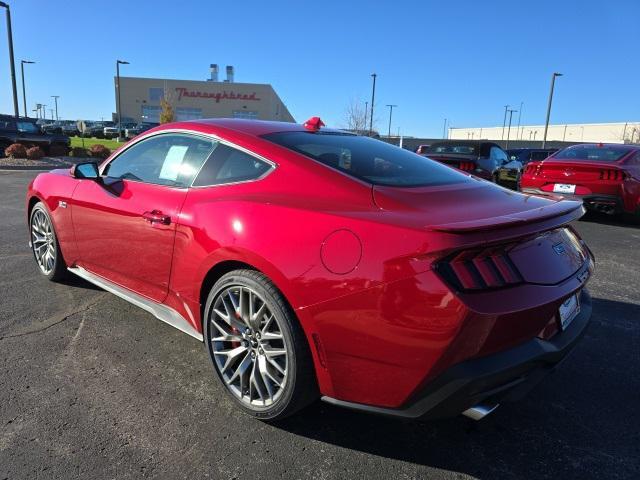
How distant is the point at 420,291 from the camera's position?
188 cm

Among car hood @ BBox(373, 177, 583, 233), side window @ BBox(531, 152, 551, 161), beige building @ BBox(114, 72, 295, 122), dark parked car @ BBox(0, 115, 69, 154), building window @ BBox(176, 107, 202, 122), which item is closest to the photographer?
car hood @ BBox(373, 177, 583, 233)

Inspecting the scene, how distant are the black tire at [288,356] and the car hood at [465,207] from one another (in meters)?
0.66

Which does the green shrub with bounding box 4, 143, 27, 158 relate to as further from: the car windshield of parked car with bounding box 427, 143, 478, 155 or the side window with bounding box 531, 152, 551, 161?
the side window with bounding box 531, 152, 551, 161

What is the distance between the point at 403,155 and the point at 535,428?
1.77 meters

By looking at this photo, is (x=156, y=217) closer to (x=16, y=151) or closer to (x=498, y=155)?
(x=498, y=155)

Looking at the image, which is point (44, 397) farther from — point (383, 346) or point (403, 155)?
point (403, 155)

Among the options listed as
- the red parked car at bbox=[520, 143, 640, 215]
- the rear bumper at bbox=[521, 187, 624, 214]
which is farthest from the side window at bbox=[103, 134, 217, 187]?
the rear bumper at bbox=[521, 187, 624, 214]

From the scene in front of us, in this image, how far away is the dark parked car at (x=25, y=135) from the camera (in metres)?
19.0

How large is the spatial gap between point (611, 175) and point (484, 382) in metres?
7.57

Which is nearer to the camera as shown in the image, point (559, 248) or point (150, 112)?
point (559, 248)

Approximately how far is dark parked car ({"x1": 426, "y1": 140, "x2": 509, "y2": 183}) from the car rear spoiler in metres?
7.69

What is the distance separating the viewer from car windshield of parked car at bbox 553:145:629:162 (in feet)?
28.0

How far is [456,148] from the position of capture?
1105 centimetres

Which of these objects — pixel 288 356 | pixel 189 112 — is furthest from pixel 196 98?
pixel 288 356
